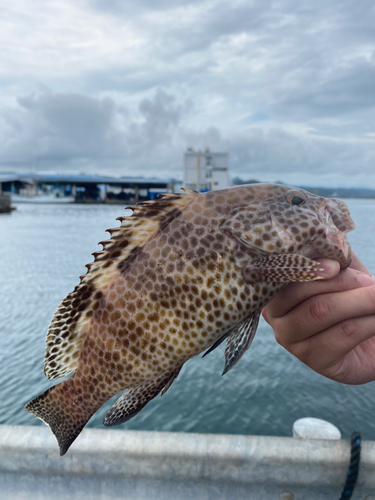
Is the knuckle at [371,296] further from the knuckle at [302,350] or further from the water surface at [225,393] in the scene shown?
the water surface at [225,393]

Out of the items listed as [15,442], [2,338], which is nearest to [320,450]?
[15,442]

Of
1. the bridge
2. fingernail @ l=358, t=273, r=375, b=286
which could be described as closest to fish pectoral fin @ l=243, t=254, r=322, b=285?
fingernail @ l=358, t=273, r=375, b=286

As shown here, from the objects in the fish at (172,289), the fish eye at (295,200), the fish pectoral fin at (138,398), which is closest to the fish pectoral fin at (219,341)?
the fish at (172,289)

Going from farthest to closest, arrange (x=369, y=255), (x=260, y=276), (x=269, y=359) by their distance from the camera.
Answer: (x=369, y=255) → (x=269, y=359) → (x=260, y=276)

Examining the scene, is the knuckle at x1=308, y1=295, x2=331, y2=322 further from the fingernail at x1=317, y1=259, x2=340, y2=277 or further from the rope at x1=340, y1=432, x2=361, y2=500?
the rope at x1=340, y1=432, x2=361, y2=500

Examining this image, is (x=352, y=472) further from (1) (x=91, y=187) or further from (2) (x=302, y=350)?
(1) (x=91, y=187)

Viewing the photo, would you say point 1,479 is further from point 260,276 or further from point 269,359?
point 269,359

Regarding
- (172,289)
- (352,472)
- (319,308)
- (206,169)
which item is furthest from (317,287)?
(206,169)
